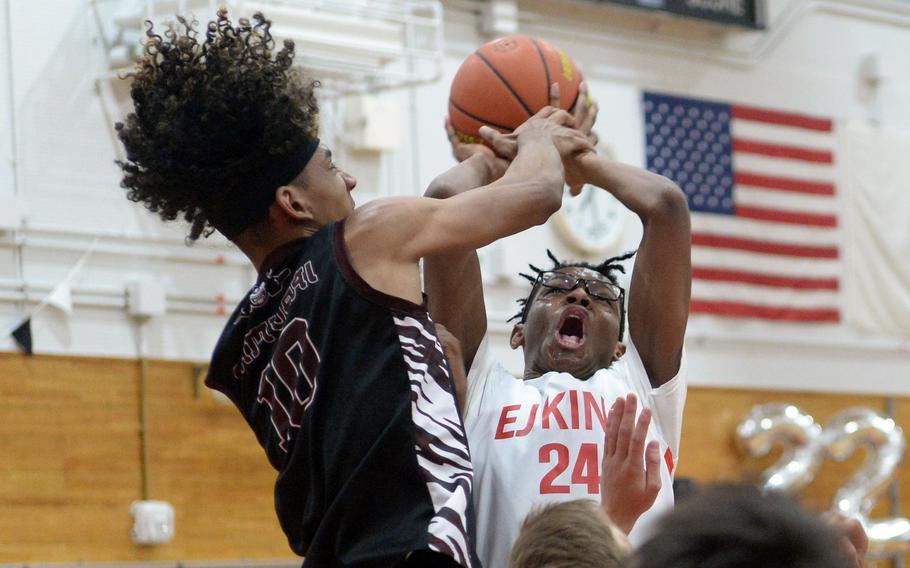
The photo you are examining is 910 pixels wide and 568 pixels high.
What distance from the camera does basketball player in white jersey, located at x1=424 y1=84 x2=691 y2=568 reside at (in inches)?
134

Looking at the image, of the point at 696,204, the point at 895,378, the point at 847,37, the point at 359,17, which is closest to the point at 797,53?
the point at 847,37

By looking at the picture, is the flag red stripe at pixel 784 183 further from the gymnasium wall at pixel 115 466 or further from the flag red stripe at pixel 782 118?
the gymnasium wall at pixel 115 466

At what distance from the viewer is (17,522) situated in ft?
25.5

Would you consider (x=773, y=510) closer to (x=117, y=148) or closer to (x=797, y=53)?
(x=117, y=148)

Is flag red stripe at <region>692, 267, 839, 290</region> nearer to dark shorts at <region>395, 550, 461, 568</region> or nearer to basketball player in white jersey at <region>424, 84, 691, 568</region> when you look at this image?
basketball player in white jersey at <region>424, 84, 691, 568</region>

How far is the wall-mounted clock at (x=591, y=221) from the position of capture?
1009cm

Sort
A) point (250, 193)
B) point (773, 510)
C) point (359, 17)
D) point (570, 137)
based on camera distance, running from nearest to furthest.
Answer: point (773, 510) → point (250, 193) → point (570, 137) → point (359, 17)

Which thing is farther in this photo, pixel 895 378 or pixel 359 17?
pixel 895 378

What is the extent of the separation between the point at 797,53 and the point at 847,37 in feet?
2.05

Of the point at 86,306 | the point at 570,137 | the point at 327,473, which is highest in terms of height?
the point at 570,137

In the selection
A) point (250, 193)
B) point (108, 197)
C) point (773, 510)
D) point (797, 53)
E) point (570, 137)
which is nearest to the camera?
point (773, 510)

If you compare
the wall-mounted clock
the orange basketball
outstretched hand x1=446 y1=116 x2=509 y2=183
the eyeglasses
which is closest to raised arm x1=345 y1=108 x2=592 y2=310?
outstretched hand x1=446 y1=116 x2=509 y2=183

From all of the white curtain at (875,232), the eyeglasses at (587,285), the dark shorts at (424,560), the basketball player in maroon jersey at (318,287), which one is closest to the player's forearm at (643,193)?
the eyeglasses at (587,285)

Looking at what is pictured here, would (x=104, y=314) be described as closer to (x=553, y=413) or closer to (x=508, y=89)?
(x=508, y=89)
